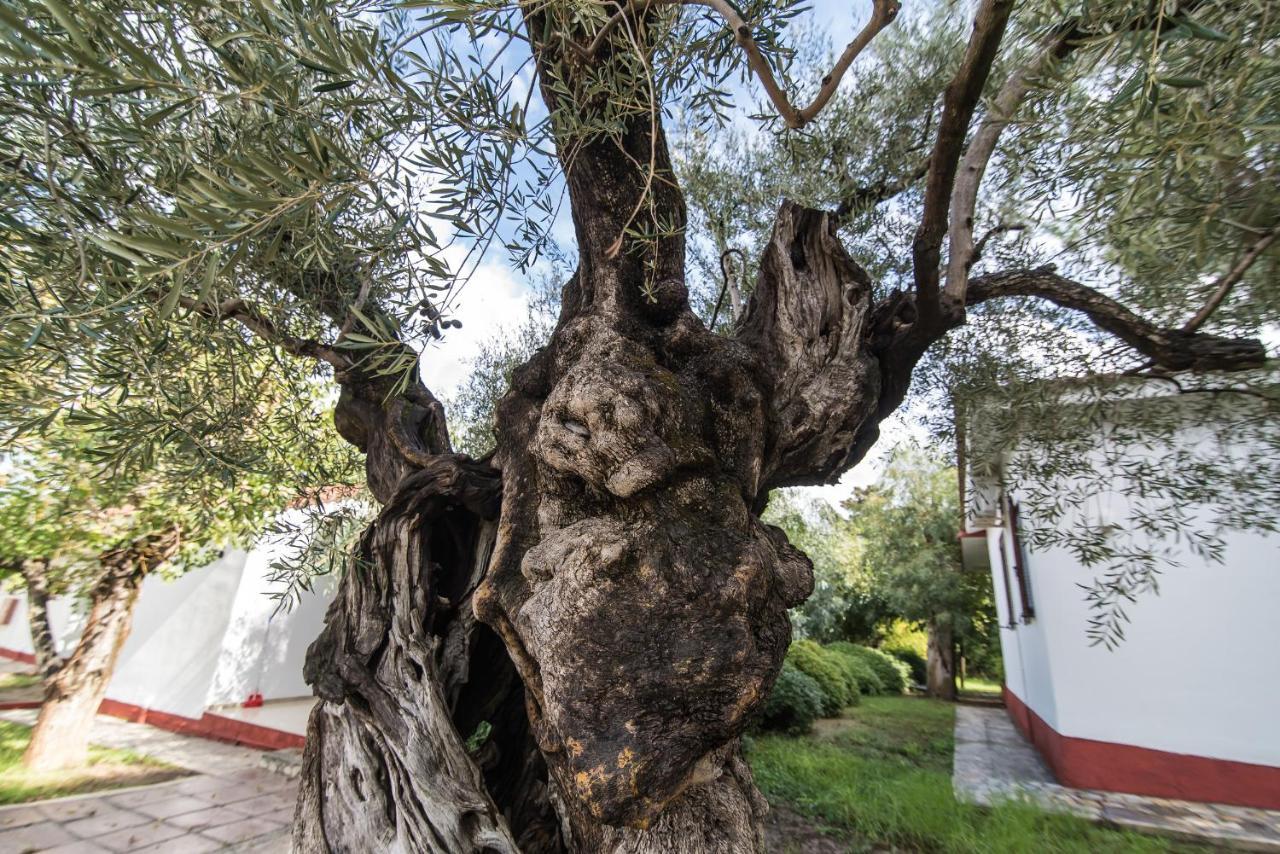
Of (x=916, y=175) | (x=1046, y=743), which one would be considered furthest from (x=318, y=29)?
(x=1046, y=743)

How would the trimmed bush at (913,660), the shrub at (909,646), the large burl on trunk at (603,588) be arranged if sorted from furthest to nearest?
the shrub at (909,646), the trimmed bush at (913,660), the large burl on trunk at (603,588)

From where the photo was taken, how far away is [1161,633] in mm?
6605

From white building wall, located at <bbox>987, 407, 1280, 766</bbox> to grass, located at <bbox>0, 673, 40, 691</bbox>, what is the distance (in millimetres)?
18245

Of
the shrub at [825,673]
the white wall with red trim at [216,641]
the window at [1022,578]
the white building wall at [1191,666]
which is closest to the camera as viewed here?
the white building wall at [1191,666]

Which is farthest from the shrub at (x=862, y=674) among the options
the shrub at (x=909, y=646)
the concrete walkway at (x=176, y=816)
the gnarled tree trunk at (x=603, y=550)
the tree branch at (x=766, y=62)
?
the tree branch at (x=766, y=62)

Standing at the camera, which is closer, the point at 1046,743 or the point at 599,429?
the point at 599,429

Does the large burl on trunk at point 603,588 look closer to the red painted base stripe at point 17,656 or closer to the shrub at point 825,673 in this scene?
the shrub at point 825,673

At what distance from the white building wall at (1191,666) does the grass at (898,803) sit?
1.78m

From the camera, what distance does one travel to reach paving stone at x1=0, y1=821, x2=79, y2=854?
5173 mm

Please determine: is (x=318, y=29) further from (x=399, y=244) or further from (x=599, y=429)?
(x=599, y=429)

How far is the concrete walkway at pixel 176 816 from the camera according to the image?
538 centimetres

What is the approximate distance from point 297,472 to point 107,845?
4701mm

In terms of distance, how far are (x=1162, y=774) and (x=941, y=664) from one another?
13653 mm

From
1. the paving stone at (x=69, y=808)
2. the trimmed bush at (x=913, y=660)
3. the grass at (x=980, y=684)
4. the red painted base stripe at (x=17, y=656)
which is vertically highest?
the paving stone at (x=69, y=808)
